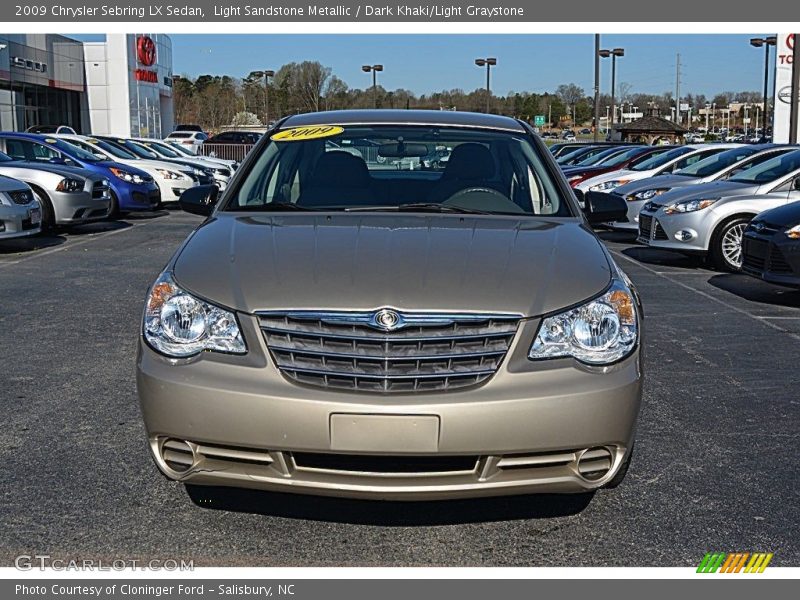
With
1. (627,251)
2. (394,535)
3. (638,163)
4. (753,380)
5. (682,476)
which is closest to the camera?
(394,535)

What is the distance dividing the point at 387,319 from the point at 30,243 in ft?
37.7

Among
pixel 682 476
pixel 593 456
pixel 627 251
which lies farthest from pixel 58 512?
pixel 627 251

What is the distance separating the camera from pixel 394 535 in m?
3.63

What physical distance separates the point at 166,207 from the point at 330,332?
699 inches

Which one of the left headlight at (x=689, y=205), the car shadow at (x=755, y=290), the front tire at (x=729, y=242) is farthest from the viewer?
the left headlight at (x=689, y=205)

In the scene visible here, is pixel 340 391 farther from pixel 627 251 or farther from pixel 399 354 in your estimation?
pixel 627 251

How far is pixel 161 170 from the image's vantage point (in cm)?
1922

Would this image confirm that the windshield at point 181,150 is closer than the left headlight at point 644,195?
No

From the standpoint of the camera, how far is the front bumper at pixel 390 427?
10.2 feet

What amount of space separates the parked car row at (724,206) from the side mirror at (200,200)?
201 centimetres

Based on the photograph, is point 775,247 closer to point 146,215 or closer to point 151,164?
point 146,215

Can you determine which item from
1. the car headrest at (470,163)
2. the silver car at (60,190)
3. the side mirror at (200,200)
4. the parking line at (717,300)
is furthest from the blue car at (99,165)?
the car headrest at (470,163)

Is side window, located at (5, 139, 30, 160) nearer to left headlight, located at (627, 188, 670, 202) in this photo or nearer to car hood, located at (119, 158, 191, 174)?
car hood, located at (119, 158, 191, 174)

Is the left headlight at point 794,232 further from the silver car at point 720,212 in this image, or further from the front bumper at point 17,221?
the front bumper at point 17,221
